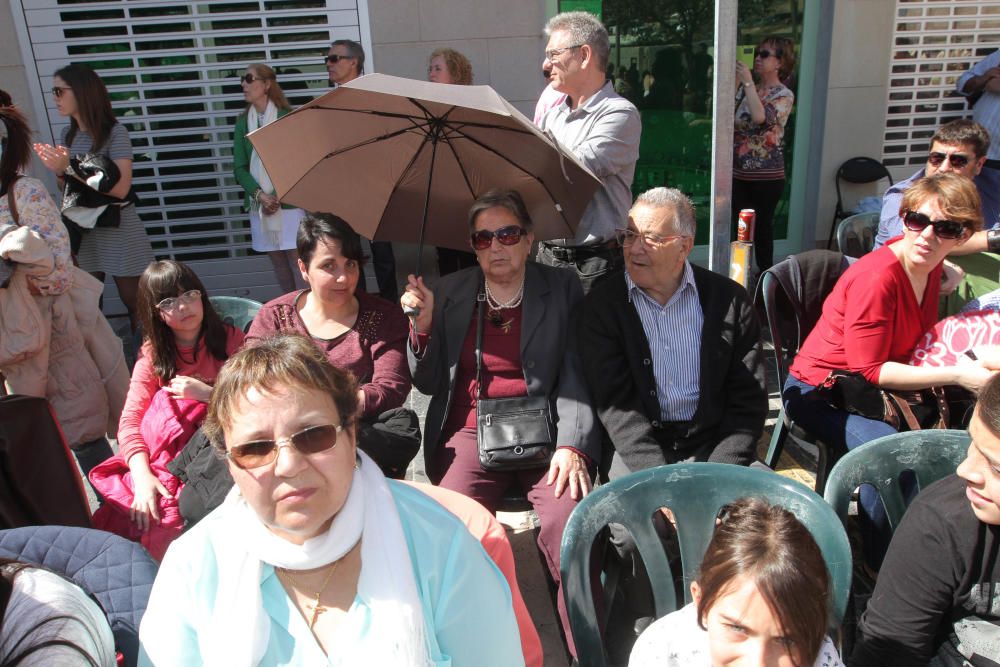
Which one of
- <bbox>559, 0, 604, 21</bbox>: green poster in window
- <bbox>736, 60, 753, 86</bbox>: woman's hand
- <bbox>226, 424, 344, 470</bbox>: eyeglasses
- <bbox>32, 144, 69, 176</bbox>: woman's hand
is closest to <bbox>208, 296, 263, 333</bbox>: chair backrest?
<bbox>32, 144, 69, 176</bbox>: woman's hand

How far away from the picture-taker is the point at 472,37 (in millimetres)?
6086

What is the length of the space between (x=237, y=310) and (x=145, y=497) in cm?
124

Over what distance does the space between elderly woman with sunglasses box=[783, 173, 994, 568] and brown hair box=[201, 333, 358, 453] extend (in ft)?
6.68

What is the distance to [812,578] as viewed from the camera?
1.58 metres

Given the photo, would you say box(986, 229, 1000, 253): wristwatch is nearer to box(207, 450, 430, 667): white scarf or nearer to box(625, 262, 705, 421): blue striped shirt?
box(625, 262, 705, 421): blue striped shirt

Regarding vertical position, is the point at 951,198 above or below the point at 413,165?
below

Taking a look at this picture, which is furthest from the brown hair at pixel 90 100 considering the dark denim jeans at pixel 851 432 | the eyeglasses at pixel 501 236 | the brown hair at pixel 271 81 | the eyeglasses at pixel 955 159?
the eyeglasses at pixel 955 159

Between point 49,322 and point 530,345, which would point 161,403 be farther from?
point 530,345

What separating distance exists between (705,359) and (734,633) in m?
1.39

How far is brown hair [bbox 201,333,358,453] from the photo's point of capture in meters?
1.69

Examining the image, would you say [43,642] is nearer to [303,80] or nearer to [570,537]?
[570,537]

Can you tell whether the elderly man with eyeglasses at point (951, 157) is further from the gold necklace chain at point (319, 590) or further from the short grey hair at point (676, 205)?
the gold necklace chain at point (319, 590)

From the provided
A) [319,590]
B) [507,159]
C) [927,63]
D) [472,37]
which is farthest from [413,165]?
[927,63]

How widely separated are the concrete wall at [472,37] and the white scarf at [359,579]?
5.06 m
